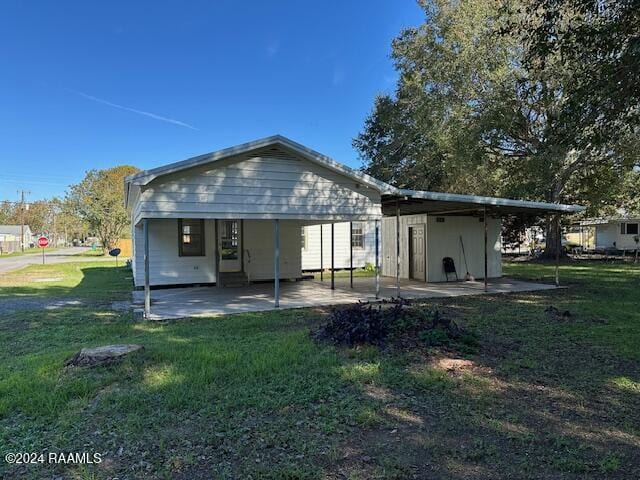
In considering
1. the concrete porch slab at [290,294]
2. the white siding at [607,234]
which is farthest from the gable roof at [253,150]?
the white siding at [607,234]

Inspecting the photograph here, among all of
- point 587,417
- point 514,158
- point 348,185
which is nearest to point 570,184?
point 514,158

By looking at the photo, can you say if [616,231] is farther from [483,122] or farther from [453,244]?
[453,244]

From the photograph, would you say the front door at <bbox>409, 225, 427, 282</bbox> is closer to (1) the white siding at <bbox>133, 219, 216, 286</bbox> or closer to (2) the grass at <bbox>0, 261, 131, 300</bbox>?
(1) the white siding at <bbox>133, 219, 216, 286</bbox>

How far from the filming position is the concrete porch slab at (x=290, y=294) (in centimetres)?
917

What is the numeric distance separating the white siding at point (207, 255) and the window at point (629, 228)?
26995 mm

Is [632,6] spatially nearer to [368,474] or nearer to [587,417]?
[587,417]

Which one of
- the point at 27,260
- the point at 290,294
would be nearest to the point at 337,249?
the point at 290,294

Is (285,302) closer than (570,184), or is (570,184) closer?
(285,302)

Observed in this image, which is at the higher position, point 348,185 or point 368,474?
point 348,185

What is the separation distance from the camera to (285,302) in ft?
32.4

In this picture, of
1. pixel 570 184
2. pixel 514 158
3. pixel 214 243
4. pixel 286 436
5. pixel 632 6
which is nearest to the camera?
pixel 286 436

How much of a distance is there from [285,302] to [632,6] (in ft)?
25.3

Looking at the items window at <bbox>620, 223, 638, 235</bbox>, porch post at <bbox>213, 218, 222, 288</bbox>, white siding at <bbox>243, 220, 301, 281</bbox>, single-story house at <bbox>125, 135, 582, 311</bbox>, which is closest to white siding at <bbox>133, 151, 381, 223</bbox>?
single-story house at <bbox>125, 135, 582, 311</bbox>

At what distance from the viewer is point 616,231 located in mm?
31875
